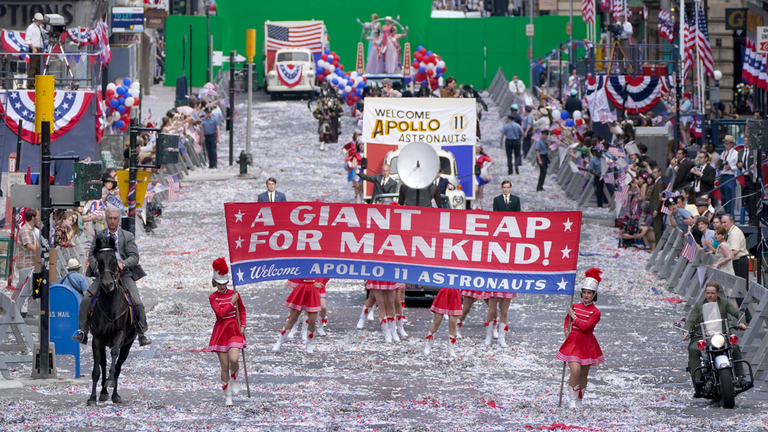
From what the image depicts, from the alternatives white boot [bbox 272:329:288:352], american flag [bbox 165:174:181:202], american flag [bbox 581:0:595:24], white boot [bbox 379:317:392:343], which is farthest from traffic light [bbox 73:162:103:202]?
american flag [bbox 581:0:595:24]

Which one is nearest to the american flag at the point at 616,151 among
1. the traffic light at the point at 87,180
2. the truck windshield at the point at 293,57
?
the traffic light at the point at 87,180

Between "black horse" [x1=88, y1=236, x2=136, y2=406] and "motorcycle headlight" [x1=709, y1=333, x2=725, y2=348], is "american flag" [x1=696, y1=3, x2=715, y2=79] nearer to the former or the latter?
"motorcycle headlight" [x1=709, y1=333, x2=725, y2=348]

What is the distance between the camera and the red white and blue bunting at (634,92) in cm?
3533

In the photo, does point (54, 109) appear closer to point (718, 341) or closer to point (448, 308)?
point (448, 308)

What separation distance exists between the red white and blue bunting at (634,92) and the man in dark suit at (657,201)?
9.44m

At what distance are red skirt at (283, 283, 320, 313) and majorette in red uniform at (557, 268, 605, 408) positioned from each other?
4.52 m

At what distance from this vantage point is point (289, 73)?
5531 centimetres

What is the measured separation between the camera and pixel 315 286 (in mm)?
17172

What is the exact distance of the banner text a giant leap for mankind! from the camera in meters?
14.7

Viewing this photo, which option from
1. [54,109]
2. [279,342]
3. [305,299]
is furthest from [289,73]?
[279,342]

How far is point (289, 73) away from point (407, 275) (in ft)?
134

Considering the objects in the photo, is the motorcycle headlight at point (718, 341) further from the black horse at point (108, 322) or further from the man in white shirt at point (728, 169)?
the man in white shirt at point (728, 169)

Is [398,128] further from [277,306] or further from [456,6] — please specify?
[456,6]

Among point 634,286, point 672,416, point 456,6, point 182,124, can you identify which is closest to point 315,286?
point 672,416
